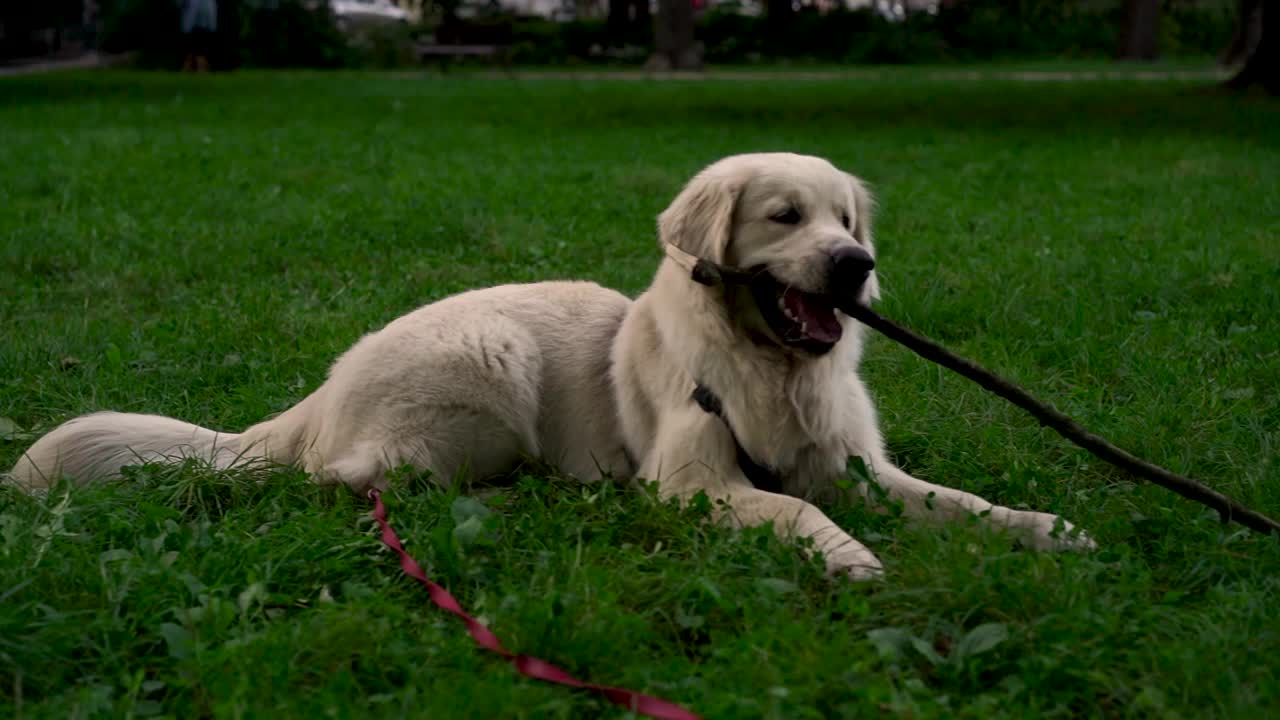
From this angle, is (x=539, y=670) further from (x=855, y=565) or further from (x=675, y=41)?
(x=675, y=41)

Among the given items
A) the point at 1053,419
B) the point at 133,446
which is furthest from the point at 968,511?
the point at 133,446

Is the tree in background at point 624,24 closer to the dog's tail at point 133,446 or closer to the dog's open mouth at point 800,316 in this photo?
the dog's tail at point 133,446

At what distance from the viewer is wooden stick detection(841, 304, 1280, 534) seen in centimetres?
362

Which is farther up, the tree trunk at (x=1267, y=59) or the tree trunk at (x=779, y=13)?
the tree trunk at (x=779, y=13)

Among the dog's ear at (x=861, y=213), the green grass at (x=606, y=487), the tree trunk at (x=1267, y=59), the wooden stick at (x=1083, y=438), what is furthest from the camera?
the tree trunk at (x=1267, y=59)

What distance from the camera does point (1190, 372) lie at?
5500mm

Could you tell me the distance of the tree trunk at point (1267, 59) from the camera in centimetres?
1875

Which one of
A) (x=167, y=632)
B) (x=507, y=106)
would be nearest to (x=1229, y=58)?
(x=507, y=106)

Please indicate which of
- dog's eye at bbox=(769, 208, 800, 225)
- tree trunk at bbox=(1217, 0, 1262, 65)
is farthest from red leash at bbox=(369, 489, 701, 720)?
tree trunk at bbox=(1217, 0, 1262, 65)

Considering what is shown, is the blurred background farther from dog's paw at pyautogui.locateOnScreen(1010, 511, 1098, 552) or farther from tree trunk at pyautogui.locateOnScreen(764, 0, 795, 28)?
dog's paw at pyautogui.locateOnScreen(1010, 511, 1098, 552)

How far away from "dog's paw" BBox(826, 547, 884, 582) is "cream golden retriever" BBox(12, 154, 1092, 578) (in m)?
0.16

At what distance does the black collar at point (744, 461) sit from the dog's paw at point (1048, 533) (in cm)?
74

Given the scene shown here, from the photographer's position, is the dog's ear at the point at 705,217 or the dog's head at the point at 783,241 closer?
the dog's head at the point at 783,241

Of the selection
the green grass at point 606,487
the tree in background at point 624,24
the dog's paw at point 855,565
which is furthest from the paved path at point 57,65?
the dog's paw at point 855,565
